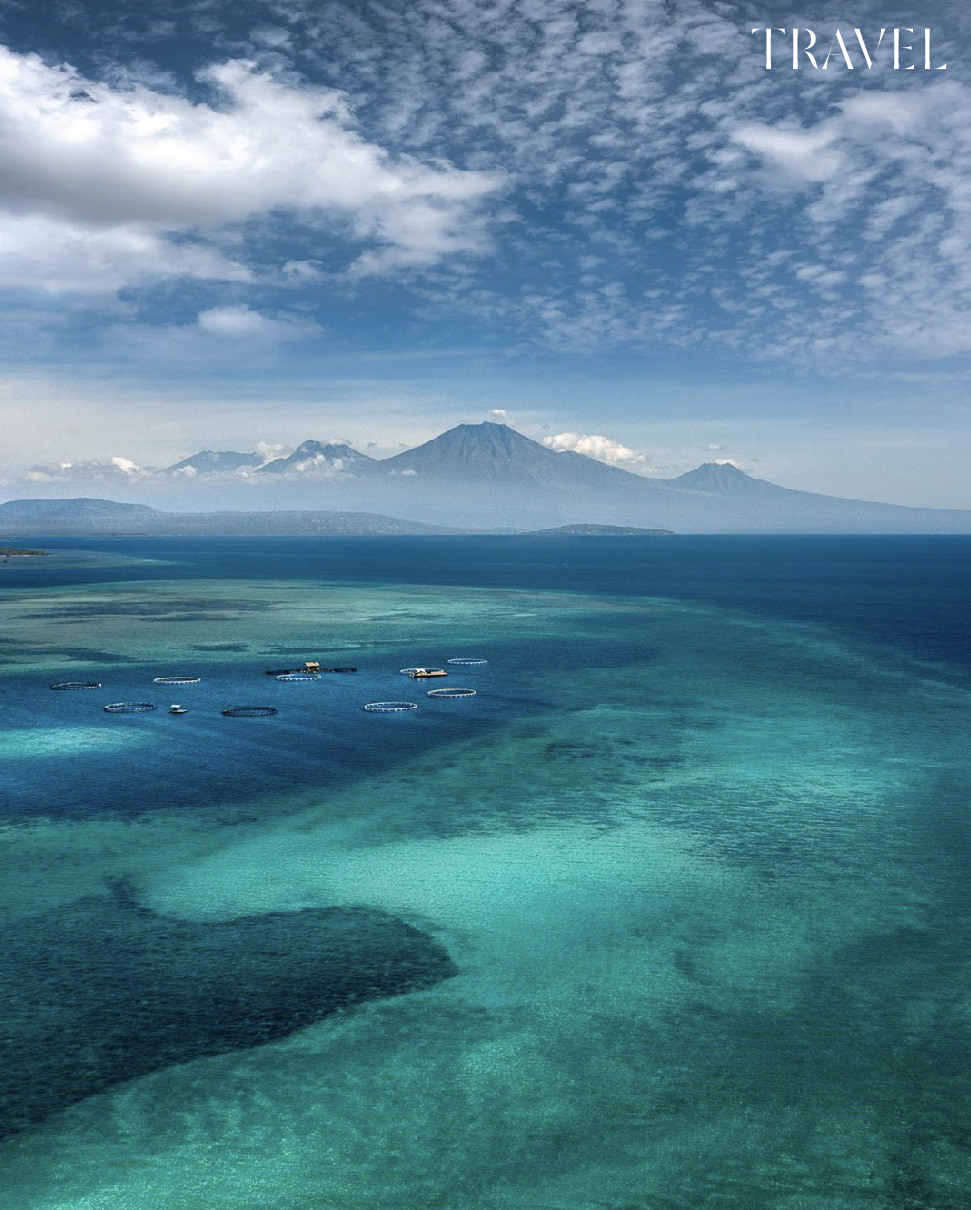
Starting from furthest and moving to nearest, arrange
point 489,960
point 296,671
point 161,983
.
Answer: point 296,671, point 489,960, point 161,983

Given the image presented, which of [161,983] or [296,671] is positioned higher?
[296,671]

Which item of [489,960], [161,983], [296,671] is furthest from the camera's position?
[296,671]

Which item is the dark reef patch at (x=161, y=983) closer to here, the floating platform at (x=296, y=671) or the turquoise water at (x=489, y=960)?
the turquoise water at (x=489, y=960)

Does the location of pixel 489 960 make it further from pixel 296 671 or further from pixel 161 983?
pixel 296 671

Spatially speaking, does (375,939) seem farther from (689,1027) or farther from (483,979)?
(689,1027)

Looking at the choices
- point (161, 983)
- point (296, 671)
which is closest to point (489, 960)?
point (161, 983)
